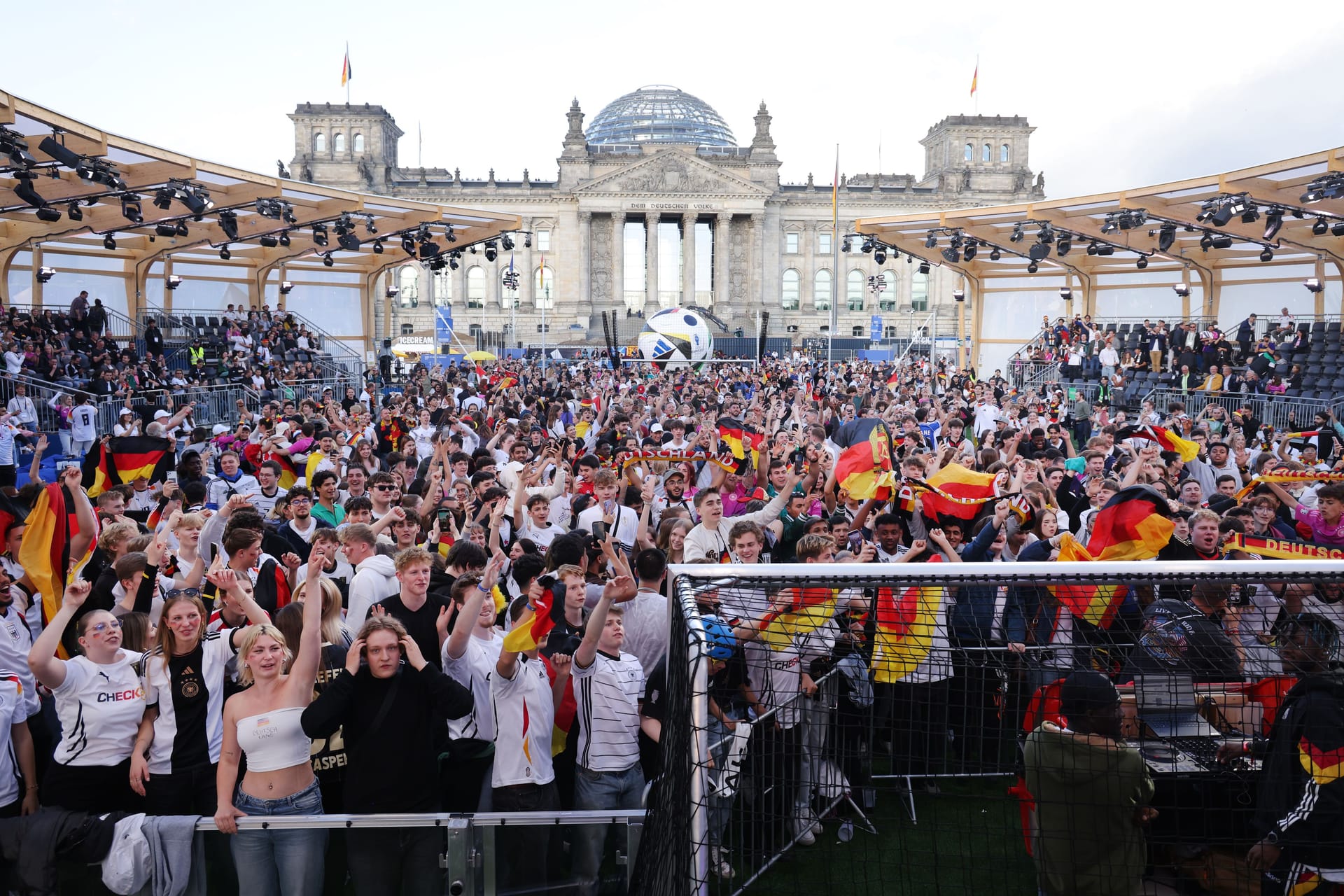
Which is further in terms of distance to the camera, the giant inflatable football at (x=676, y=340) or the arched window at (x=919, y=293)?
the arched window at (x=919, y=293)

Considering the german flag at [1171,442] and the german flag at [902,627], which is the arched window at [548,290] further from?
the german flag at [902,627]

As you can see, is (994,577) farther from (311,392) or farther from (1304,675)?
(311,392)

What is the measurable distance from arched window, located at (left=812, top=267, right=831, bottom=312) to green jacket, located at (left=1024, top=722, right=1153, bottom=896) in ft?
274

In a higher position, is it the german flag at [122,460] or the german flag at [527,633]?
the german flag at [122,460]

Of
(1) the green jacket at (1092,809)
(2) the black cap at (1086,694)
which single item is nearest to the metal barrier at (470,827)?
(1) the green jacket at (1092,809)

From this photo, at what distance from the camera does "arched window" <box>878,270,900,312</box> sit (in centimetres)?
8681

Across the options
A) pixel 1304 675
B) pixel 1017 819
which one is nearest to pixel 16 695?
pixel 1017 819

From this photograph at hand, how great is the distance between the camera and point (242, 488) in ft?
34.2

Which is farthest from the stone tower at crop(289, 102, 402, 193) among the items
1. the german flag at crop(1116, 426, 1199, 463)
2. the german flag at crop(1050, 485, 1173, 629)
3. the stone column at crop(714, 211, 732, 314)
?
the german flag at crop(1050, 485, 1173, 629)

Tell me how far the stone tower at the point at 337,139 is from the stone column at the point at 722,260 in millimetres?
28241

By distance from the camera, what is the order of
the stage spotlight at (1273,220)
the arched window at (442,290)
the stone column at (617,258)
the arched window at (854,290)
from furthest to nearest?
the arched window at (854,290), the stone column at (617,258), the arched window at (442,290), the stage spotlight at (1273,220)

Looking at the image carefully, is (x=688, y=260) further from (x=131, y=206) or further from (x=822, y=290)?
(x=131, y=206)

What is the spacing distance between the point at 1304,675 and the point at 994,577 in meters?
1.57

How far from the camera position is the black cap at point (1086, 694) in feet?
14.7
